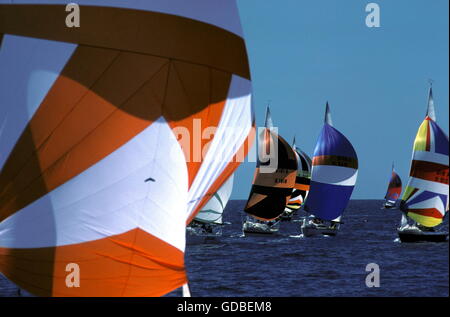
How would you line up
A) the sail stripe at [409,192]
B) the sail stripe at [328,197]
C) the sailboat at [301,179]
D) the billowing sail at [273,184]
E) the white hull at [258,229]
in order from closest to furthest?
the sail stripe at [409,192]
the sail stripe at [328,197]
the billowing sail at [273,184]
the white hull at [258,229]
the sailboat at [301,179]

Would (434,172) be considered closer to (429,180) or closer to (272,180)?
(429,180)

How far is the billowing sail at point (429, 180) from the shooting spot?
40.9 metres

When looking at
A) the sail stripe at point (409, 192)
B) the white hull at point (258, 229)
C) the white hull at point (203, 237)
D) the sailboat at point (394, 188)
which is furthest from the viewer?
the sailboat at point (394, 188)

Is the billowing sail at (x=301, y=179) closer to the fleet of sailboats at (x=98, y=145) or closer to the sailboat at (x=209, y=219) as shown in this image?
the sailboat at (x=209, y=219)

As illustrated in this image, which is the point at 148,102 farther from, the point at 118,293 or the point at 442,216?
the point at 442,216

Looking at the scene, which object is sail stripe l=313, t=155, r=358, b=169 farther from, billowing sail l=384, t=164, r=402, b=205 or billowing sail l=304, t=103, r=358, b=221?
billowing sail l=384, t=164, r=402, b=205

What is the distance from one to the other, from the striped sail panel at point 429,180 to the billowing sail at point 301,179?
90.9 ft

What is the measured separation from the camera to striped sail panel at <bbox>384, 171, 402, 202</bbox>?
126000 mm

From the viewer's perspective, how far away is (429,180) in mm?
41000

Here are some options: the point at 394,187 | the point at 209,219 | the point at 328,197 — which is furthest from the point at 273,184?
the point at 394,187

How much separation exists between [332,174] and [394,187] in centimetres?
8394

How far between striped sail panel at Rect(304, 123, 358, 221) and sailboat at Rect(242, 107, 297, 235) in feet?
9.41

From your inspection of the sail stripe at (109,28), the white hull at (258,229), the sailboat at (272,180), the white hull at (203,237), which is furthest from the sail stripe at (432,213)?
the sail stripe at (109,28)

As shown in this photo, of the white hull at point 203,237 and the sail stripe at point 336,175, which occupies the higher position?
the sail stripe at point 336,175
